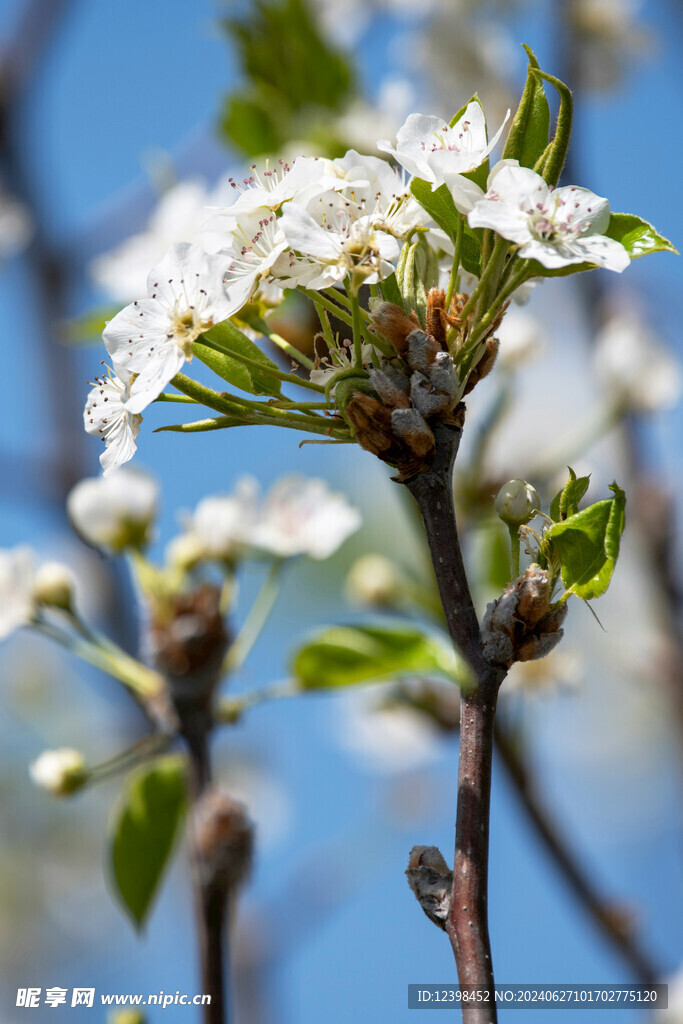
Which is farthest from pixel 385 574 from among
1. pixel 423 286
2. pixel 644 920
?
pixel 423 286

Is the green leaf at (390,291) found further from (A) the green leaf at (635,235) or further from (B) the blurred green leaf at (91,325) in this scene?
(B) the blurred green leaf at (91,325)

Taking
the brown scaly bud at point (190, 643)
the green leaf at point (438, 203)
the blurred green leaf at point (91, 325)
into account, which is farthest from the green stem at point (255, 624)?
the green leaf at point (438, 203)

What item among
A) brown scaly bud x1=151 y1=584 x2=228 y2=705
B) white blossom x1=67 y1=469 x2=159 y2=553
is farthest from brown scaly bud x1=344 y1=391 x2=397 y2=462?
white blossom x1=67 y1=469 x2=159 y2=553

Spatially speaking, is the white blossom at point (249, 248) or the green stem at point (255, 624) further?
the green stem at point (255, 624)

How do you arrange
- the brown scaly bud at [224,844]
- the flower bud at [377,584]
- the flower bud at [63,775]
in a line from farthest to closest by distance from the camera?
the flower bud at [377,584]
the flower bud at [63,775]
the brown scaly bud at [224,844]

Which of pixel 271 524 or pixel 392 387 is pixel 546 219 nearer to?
pixel 392 387

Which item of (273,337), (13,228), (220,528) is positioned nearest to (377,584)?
(220,528)

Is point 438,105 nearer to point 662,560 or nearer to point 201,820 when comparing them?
point 662,560
